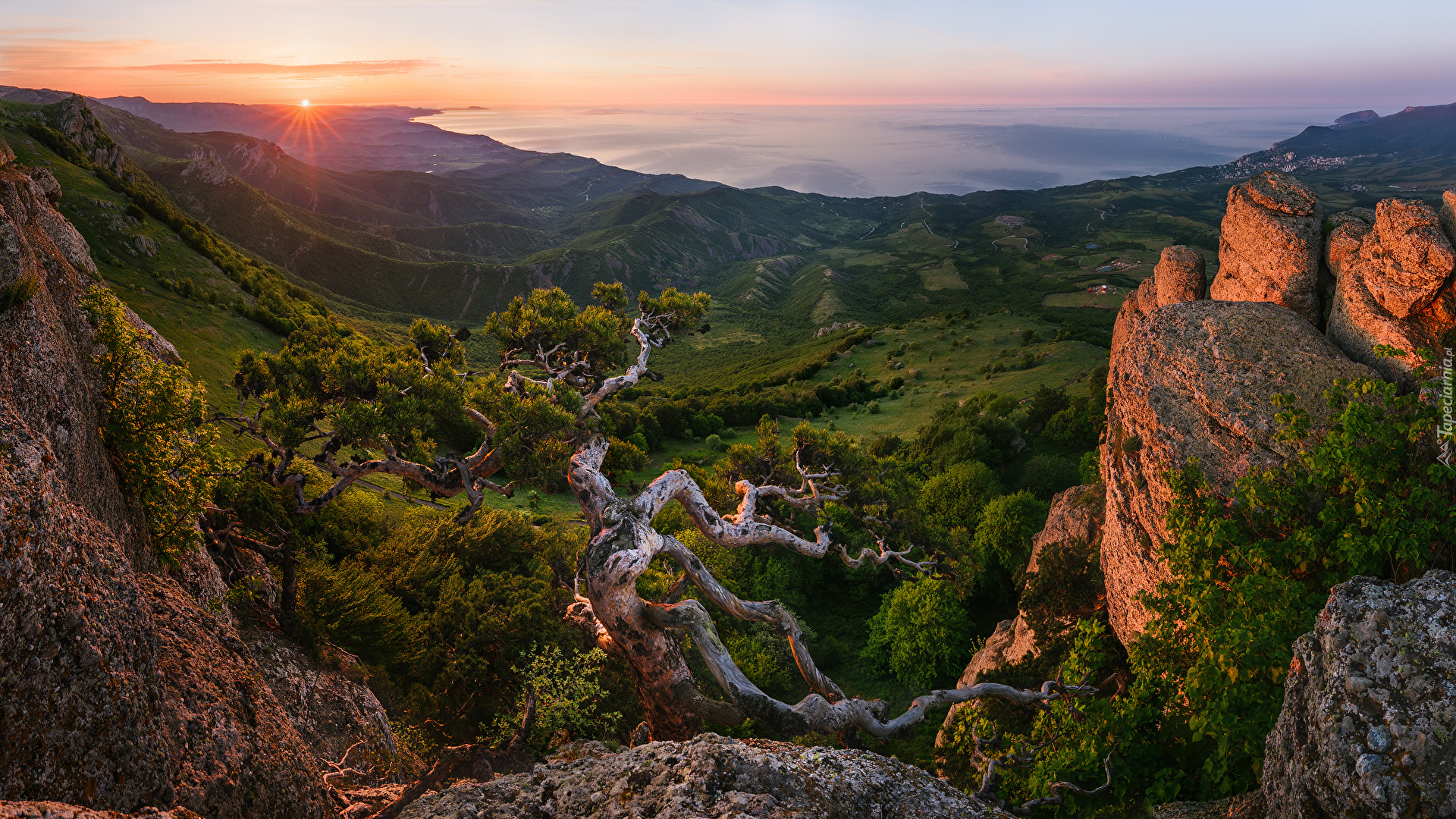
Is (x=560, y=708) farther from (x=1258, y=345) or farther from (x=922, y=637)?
(x=922, y=637)

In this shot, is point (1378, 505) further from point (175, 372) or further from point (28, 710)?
point (175, 372)

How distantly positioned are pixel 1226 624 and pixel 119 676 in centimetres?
1305

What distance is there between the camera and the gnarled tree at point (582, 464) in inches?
444

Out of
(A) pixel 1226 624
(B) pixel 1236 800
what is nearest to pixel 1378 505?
(A) pixel 1226 624

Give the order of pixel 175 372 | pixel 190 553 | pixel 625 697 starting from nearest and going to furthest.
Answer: pixel 175 372 → pixel 190 553 → pixel 625 697

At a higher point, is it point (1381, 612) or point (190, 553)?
point (1381, 612)

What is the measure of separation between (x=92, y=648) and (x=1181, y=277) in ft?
83.8

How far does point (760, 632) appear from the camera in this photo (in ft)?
85.1

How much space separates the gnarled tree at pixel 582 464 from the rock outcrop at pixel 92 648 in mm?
4905

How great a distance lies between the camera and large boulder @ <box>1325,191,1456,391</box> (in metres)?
12.1

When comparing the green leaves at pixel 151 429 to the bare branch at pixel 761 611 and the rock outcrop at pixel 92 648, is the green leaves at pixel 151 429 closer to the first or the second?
the rock outcrop at pixel 92 648

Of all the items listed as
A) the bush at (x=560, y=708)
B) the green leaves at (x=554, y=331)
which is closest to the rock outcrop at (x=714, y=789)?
the bush at (x=560, y=708)

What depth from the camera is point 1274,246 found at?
1612 centimetres

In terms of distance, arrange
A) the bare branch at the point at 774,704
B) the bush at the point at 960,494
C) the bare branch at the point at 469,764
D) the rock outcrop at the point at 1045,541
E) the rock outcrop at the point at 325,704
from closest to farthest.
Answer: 1. the bare branch at the point at 469,764
2. the rock outcrop at the point at 325,704
3. the bare branch at the point at 774,704
4. the rock outcrop at the point at 1045,541
5. the bush at the point at 960,494
